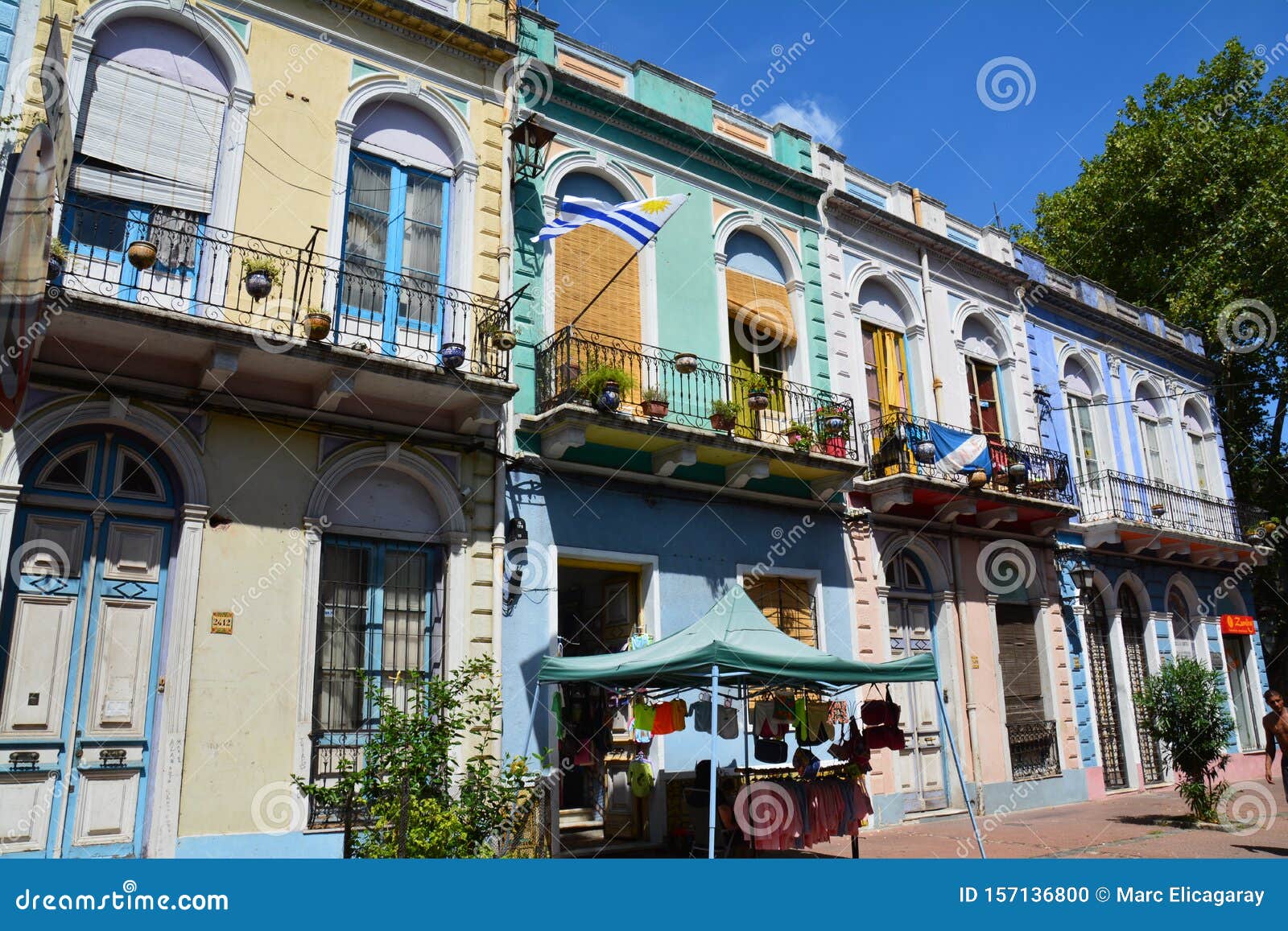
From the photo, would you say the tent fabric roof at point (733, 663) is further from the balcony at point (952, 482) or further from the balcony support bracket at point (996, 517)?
the balcony support bracket at point (996, 517)

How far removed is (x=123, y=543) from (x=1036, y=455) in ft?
44.9

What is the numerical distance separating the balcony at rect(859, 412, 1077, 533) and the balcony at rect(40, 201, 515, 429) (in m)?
6.23

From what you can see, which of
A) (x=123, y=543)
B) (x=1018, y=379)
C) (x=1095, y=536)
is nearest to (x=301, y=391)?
(x=123, y=543)

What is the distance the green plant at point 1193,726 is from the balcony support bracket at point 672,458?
7.35m

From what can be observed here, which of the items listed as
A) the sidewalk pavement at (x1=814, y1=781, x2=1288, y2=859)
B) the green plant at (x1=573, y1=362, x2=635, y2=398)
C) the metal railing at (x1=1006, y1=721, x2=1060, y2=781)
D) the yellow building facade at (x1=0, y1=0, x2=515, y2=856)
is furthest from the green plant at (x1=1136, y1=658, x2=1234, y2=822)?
the yellow building facade at (x1=0, y1=0, x2=515, y2=856)

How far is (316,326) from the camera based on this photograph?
9.02 m

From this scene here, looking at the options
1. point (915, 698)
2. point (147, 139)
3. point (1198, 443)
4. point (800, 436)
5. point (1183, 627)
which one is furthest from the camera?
point (1198, 443)

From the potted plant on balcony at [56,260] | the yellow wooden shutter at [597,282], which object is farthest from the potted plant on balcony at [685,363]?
the potted plant on balcony at [56,260]

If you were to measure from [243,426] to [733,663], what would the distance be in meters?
5.20

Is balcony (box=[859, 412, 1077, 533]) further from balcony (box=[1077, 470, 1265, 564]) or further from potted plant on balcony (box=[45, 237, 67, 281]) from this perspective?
potted plant on balcony (box=[45, 237, 67, 281])

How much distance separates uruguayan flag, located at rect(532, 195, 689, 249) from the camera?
34.8 ft

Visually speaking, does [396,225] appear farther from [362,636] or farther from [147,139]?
A: [362,636]

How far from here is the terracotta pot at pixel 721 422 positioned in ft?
39.0

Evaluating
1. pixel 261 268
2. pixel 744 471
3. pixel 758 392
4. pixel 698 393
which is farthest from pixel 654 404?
pixel 261 268
